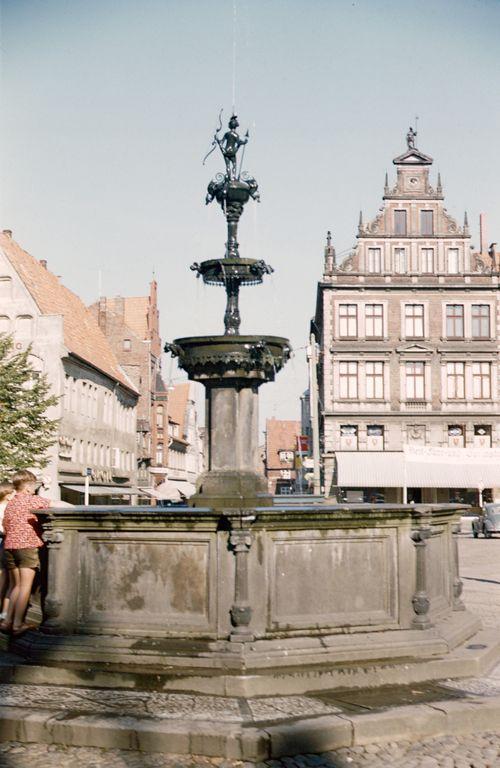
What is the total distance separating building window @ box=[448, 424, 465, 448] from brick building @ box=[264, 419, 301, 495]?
5193 centimetres

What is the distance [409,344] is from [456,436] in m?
5.71

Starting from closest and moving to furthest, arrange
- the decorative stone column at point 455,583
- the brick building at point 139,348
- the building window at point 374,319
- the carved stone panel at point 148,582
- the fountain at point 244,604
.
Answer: the fountain at point 244,604, the carved stone panel at point 148,582, the decorative stone column at point 455,583, the building window at point 374,319, the brick building at point 139,348

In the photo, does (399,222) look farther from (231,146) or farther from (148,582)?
(148,582)

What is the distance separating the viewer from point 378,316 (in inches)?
2128

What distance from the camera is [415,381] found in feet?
178

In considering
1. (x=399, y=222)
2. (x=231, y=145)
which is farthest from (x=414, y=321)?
(x=231, y=145)

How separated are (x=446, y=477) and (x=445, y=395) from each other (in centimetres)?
512

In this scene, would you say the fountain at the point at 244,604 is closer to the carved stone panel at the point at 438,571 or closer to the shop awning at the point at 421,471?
the carved stone panel at the point at 438,571

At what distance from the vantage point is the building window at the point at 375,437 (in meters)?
53.5

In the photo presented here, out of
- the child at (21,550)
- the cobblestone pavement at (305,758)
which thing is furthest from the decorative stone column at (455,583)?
the child at (21,550)

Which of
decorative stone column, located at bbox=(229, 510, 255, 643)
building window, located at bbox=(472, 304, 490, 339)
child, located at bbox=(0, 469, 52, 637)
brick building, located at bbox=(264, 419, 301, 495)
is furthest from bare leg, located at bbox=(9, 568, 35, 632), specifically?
brick building, located at bbox=(264, 419, 301, 495)

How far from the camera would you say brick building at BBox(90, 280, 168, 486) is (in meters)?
68.0

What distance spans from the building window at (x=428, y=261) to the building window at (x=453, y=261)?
96cm

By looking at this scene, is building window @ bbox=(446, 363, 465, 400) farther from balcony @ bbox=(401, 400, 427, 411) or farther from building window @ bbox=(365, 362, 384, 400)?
building window @ bbox=(365, 362, 384, 400)
